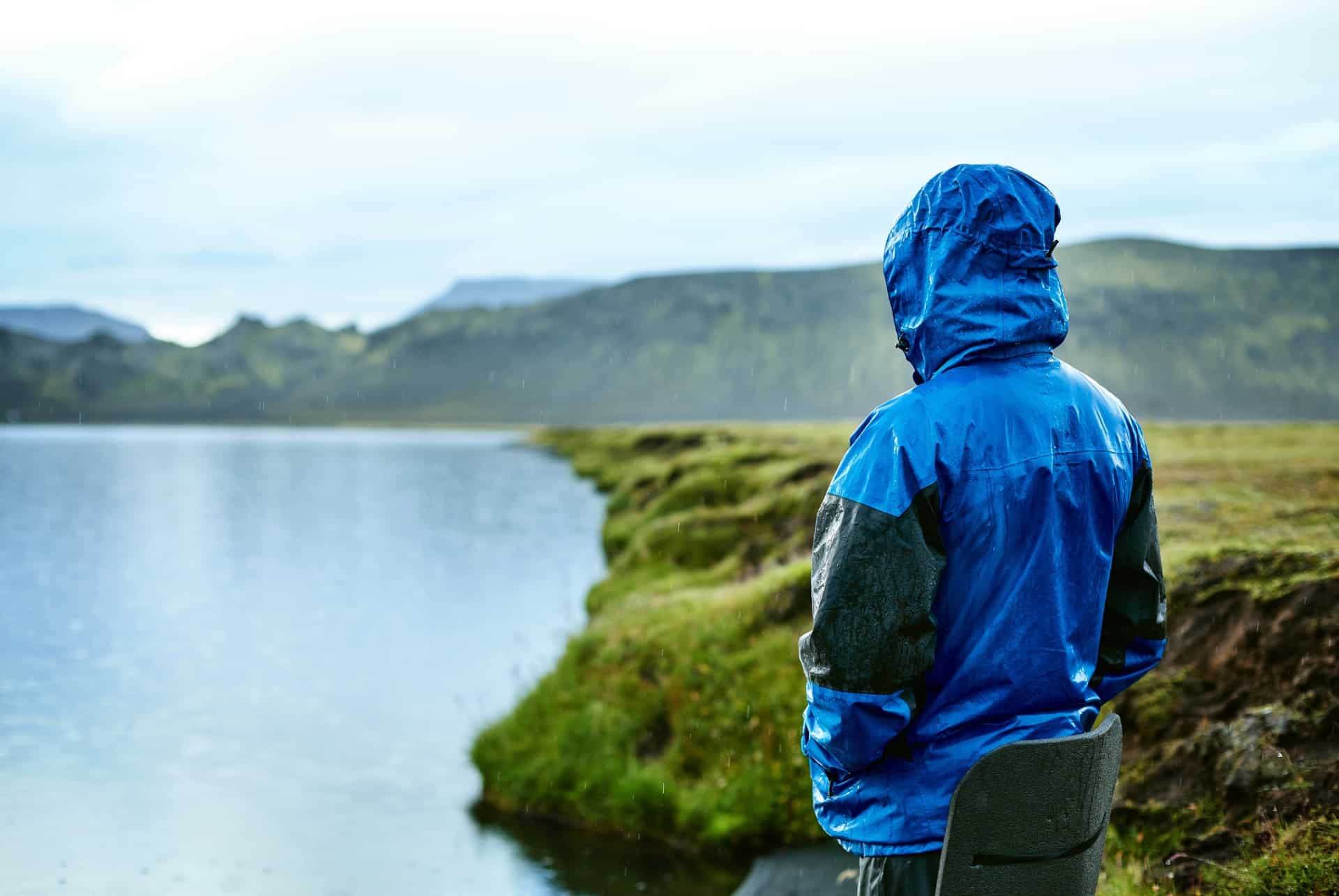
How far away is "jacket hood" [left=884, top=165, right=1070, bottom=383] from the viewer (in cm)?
354

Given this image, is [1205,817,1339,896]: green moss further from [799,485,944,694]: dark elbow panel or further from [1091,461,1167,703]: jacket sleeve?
[799,485,944,694]: dark elbow panel

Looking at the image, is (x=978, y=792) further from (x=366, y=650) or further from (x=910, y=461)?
(x=366, y=650)

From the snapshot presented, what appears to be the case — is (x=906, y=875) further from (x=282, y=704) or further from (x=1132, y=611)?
(x=282, y=704)

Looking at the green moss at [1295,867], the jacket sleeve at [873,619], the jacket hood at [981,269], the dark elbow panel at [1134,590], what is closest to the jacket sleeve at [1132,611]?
the dark elbow panel at [1134,590]

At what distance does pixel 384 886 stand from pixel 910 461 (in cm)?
1079

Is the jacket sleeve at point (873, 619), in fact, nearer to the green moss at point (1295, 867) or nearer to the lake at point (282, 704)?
the green moss at point (1295, 867)

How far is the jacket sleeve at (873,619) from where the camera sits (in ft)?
10.7

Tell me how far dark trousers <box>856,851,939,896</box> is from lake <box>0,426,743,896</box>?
8046 mm

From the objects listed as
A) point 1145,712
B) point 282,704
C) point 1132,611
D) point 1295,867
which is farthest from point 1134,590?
point 282,704

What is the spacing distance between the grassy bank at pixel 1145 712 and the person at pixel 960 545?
3659mm

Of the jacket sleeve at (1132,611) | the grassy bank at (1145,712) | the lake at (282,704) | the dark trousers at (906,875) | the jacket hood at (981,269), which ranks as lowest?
the lake at (282,704)

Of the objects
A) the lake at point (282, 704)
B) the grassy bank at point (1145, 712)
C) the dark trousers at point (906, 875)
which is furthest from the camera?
the lake at point (282, 704)

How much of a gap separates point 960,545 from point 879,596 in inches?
12.1

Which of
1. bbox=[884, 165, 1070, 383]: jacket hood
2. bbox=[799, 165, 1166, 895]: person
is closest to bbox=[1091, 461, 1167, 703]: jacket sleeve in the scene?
bbox=[799, 165, 1166, 895]: person
